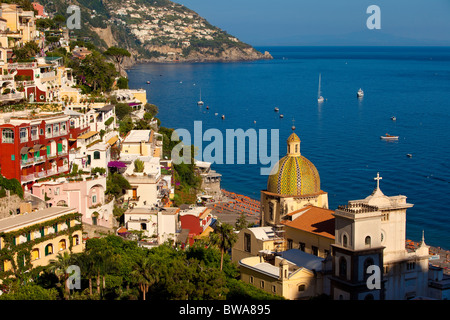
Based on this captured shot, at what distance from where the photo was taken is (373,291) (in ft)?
110

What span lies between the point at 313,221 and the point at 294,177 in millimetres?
4301

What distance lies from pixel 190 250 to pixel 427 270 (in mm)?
12609

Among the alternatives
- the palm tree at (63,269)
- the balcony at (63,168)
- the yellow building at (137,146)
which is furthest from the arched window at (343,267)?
the yellow building at (137,146)

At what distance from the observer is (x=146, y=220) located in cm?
4512

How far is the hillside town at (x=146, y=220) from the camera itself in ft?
111

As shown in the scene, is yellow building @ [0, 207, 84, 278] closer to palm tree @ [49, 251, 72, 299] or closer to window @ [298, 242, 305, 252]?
palm tree @ [49, 251, 72, 299]

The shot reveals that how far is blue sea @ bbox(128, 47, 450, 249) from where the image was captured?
75.4 m

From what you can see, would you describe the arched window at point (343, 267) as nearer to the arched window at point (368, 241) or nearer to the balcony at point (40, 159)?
the arched window at point (368, 241)

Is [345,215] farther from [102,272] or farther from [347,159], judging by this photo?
[347,159]

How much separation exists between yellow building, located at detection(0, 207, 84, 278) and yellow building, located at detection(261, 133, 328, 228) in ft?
37.9

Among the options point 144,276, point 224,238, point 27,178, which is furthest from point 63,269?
point 27,178

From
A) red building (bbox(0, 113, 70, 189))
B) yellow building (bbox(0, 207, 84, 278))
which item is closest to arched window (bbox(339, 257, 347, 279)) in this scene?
yellow building (bbox(0, 207, 84, 278))

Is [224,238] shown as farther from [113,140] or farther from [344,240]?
[113,140]

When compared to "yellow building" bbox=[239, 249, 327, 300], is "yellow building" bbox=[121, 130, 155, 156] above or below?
above
